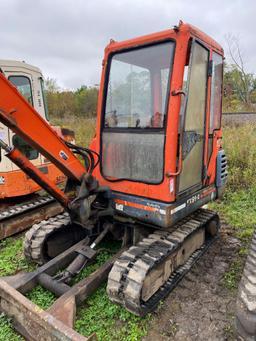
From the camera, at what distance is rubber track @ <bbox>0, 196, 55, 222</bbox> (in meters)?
4.26

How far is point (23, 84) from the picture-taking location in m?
4.90

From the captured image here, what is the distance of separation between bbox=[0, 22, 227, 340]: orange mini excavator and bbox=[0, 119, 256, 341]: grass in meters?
0.17

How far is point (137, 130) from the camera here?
2963mm

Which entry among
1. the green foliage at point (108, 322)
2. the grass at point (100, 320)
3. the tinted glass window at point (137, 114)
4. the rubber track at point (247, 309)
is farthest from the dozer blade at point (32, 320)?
the tinted glass window at point (137, 114)

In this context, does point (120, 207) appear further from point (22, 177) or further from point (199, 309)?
point (22, 177)

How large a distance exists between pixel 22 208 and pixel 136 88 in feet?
8.84

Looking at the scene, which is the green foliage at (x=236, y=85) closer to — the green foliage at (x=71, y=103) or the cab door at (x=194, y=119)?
the green foliage at (x=71, y=103)

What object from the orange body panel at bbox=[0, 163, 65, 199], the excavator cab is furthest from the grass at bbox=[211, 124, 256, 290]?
the orange body panel at bbox=[0, 163, 65, 199]

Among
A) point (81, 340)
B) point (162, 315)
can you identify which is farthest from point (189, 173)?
point (81, 340)

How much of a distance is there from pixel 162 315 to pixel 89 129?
8864 mm

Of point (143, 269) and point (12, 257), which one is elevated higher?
point (143, 269)

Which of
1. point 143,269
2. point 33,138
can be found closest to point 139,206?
point 143,269

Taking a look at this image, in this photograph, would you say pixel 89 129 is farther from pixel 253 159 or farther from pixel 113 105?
pixel 113 105

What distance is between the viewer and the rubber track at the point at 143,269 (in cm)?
249
